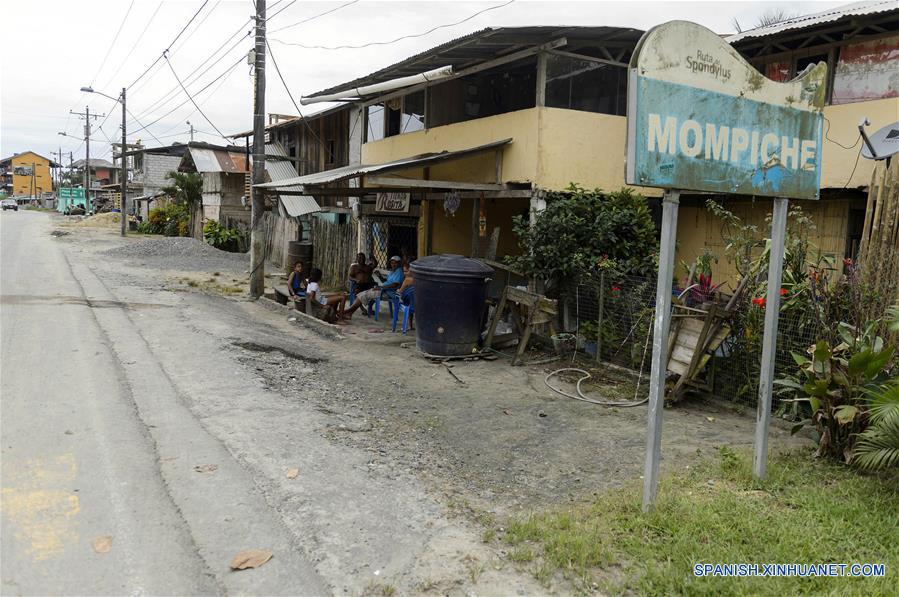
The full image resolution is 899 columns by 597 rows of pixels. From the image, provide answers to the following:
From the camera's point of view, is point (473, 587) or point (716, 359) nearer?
point (473, 587)

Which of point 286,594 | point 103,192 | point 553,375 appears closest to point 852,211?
point 553,375

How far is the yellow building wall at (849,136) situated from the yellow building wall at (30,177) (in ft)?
398

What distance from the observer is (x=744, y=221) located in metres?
11.7

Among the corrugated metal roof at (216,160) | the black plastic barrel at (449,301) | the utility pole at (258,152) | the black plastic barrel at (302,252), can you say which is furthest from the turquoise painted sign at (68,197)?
the black plastic barrel at (449,301)

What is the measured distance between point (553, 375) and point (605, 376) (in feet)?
2.25

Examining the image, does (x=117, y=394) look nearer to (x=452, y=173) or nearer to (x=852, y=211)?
(x=452, y=173)

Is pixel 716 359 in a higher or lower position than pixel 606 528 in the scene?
higher

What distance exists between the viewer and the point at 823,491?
4719 millimetres

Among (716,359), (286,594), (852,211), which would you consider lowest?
(286,594)

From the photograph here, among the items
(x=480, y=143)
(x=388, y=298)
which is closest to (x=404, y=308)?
(x=388, y=298)

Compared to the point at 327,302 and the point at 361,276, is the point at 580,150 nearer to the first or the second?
the point at 327,302

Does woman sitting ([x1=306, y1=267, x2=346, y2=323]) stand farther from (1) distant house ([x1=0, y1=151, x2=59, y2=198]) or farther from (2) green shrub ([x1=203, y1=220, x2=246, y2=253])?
(1) distant house ([x1=0, y1=151, x2=59, y2=198])

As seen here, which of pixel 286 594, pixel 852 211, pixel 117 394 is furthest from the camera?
pixel 852 211

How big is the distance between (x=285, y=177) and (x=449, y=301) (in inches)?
726
